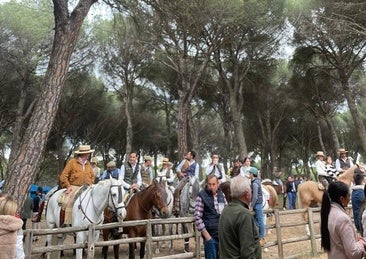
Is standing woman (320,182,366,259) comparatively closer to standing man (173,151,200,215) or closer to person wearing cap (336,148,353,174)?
standing man (173,151,200,215)

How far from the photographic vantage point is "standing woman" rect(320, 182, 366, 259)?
11.0 ft

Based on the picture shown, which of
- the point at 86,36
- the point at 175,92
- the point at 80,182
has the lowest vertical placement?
the point at 80,182

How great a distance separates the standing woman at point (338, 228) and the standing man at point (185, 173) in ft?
22.6

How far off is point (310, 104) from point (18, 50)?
19777mm

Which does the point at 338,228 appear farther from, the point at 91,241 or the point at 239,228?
the point at 91,241

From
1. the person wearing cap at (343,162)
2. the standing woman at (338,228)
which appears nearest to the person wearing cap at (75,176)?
the standing woman at (338,228)

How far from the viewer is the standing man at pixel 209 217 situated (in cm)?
576

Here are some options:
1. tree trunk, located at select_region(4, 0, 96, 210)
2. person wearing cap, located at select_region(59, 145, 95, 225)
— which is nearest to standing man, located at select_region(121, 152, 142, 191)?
person wearing cap, located at select_region(59, 145, 95, 225)

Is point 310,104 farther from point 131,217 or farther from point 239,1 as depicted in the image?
point 131,217

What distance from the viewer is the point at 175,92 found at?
29.7 metres

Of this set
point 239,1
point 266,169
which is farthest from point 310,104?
point 239,1

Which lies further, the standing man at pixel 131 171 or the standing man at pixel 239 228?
the standing man at pixel 131 171

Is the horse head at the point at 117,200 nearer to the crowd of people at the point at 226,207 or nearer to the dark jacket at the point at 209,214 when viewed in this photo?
the crowd of people at the point at 226,207

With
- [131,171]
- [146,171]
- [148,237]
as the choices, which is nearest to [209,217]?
[148,237]
